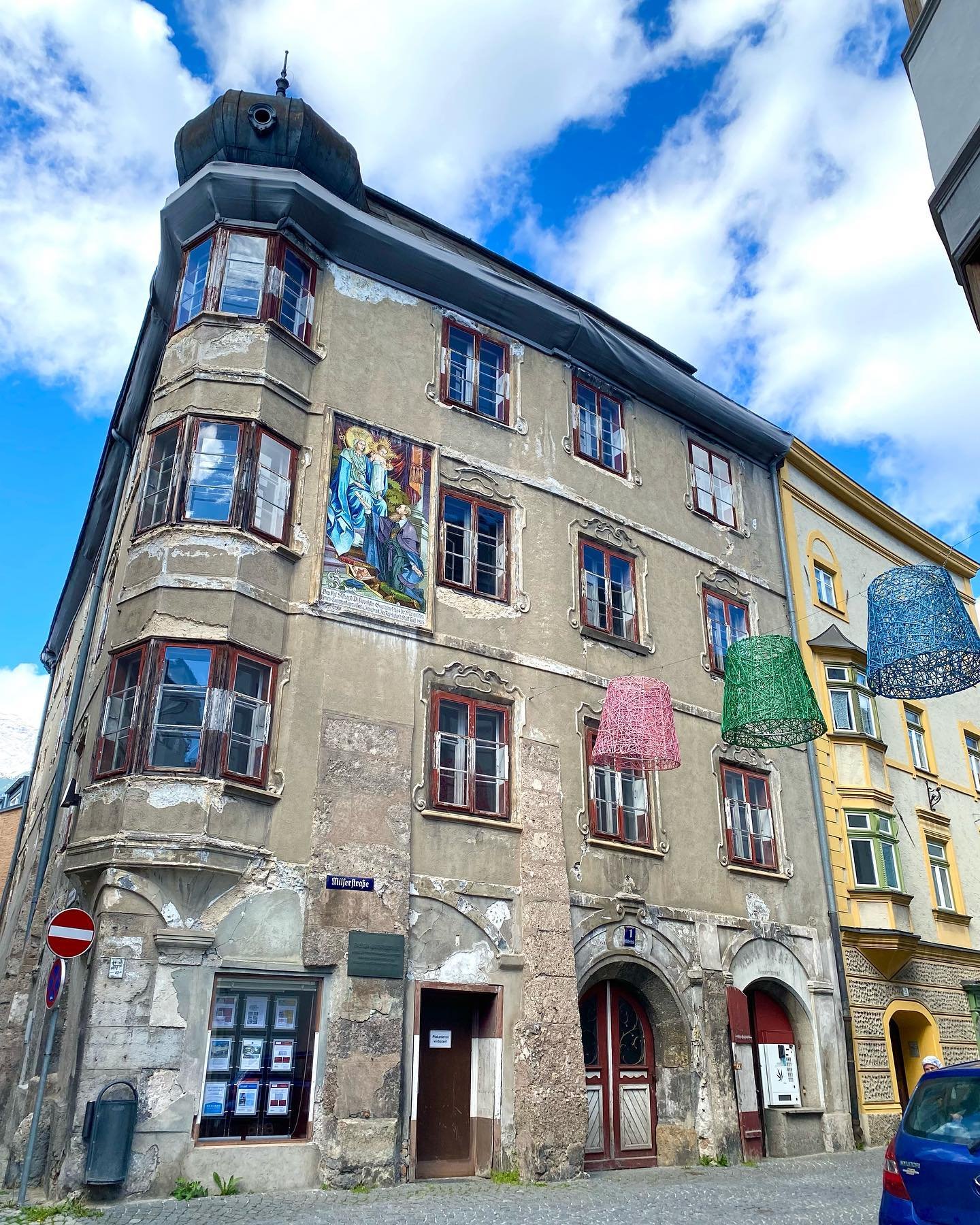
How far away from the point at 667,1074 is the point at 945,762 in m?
12.4

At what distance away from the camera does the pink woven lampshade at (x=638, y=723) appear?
1459 cm

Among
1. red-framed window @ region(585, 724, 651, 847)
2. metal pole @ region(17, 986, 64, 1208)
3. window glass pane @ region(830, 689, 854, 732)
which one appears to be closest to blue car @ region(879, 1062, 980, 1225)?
metal pole @ region(17, 986, 64, 1208)

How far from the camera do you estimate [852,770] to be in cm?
2048

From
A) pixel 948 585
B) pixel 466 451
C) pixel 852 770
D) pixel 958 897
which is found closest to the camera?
pixel 948 585

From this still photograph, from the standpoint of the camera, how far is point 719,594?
19.9 meters

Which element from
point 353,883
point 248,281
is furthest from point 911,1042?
point 248,281

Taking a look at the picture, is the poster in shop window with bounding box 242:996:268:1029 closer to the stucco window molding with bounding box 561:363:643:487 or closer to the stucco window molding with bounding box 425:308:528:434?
the stucco window molding with bounding box 425:308:528:434

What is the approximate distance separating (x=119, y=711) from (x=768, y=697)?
9.18 meters

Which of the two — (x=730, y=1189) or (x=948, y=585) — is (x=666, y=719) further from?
(x=730, y=1189)

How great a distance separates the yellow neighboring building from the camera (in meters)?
19.0

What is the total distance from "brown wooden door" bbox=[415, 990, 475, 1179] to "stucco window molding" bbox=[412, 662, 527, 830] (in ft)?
7.67

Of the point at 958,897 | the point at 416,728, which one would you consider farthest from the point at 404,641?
the point at 958,897

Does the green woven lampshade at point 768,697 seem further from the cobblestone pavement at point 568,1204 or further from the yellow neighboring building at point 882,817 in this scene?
the cobblestone pavement at point 568,1204

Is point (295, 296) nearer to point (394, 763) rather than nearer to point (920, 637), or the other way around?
point (394, 763)
